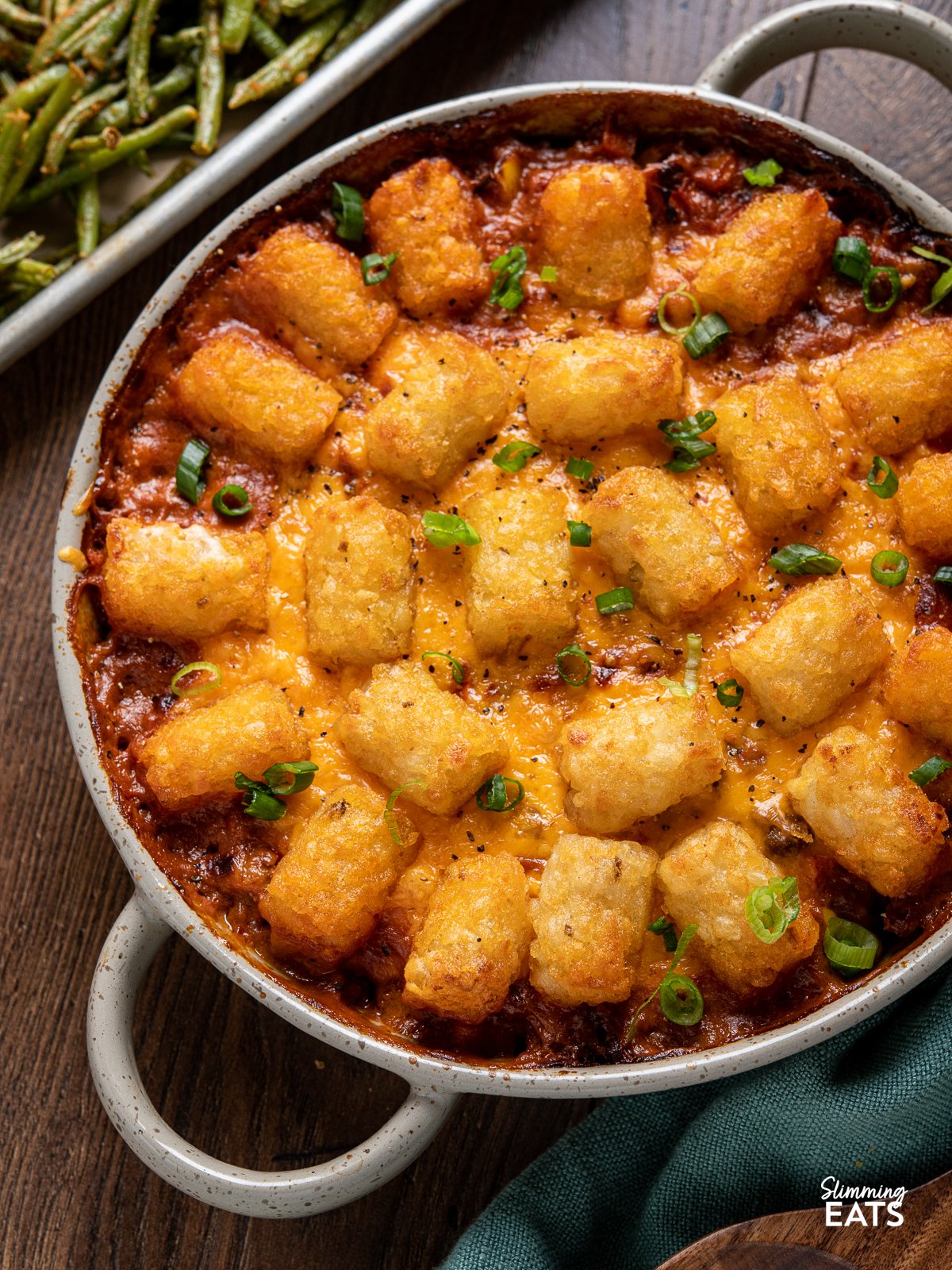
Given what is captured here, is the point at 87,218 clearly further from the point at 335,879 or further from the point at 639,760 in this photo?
the point at 639,760

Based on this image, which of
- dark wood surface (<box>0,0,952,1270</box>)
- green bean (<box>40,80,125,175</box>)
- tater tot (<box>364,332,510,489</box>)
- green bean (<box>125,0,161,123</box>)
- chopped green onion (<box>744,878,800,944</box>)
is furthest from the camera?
green bean (<box>125,0,161,123</box>)

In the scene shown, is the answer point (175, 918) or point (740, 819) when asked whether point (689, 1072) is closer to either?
point (740, 819)

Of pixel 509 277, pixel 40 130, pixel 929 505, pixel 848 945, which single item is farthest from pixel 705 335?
pixel 40 130

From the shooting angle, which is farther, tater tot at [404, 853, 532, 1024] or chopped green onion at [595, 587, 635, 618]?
chopped green onion at [595, 587, 635, 618]

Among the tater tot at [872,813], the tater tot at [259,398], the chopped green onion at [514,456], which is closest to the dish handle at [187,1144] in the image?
the tater tot at [872,813]

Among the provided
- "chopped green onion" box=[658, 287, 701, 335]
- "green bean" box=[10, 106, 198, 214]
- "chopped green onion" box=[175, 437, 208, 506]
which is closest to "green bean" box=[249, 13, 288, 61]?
"green bean" box=[10, 106, 198, 214]

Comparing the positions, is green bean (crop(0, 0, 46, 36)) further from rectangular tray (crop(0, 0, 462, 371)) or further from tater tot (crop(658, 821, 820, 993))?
tater tot (crop(658, 821, 820, 993))

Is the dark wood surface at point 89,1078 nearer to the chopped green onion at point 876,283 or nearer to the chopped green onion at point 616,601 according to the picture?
the chopped green onion at point 876,283
